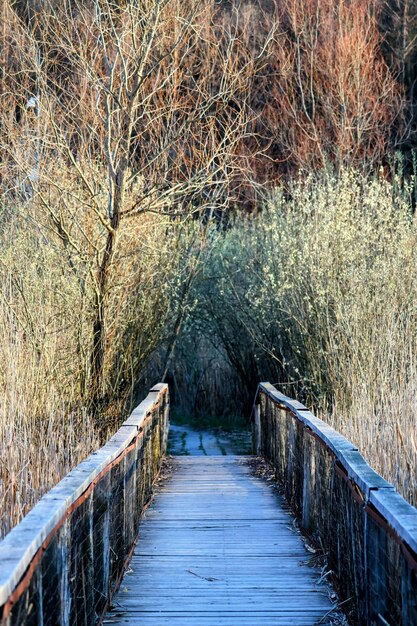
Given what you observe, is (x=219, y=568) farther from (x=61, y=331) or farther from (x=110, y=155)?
(x=110, y=155)

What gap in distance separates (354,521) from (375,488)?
634mm

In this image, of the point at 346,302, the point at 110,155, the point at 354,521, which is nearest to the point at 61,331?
the point at 110,155

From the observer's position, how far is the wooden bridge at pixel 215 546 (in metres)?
3.45

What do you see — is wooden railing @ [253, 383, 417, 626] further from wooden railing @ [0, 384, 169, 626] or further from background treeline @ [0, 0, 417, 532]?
wooden railing @ [0, 384, 169, 626]

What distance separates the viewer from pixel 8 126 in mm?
9102

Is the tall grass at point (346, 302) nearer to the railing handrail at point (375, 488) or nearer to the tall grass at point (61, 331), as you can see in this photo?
the tall grass at point (61, 331)

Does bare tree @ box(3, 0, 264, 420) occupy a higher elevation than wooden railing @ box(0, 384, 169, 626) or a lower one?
higher

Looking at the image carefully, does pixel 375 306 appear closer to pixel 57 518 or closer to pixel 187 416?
pixel 57 518

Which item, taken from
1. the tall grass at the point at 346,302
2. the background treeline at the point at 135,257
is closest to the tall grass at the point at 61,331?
the background treeline at the point at 135,257

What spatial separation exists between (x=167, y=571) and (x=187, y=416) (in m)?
11.8

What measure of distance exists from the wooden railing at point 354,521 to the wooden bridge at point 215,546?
0.03ft

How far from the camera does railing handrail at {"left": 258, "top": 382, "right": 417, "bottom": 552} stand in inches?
134

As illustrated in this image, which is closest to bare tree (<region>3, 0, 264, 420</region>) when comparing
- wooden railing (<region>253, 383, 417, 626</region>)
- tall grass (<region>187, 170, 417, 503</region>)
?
tall grass (<region>187, 170, 417, 503</region>)

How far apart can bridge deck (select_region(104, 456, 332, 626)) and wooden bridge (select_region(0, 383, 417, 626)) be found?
0.04ft
